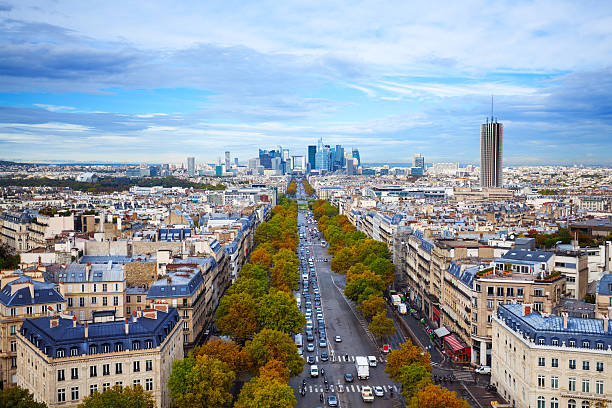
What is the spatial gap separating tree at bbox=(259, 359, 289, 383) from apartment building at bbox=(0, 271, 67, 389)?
64.7ft

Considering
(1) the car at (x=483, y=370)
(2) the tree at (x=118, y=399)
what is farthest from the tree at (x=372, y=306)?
(2) the tree at (x=118, y=399)

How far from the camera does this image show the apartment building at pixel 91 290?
60500mm

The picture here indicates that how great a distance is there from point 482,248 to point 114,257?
4763 centimetres

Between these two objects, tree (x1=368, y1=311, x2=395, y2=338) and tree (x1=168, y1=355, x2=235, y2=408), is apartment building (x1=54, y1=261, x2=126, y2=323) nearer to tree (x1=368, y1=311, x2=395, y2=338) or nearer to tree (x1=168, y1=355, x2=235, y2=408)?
tree (x1=168, y1=355, x2=235, y2=408)

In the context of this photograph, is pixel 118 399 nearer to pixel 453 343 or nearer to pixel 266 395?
pixel 266 395

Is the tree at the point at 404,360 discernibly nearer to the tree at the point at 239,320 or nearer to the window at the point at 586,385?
the window at the point at 586,385

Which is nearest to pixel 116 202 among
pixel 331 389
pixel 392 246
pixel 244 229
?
pixel 244 229

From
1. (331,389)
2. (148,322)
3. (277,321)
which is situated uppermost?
(148,322)

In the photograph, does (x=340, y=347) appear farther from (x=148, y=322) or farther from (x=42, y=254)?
(x=42, y=254)

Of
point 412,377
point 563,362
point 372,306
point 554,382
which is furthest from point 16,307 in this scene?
point 563,362

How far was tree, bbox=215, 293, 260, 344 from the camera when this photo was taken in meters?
64.0

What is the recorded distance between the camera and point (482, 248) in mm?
76750

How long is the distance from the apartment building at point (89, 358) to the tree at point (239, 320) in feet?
48.8

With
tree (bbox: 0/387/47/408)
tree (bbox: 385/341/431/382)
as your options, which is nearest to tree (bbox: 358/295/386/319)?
tree (bbox: 385/341/431/382)
